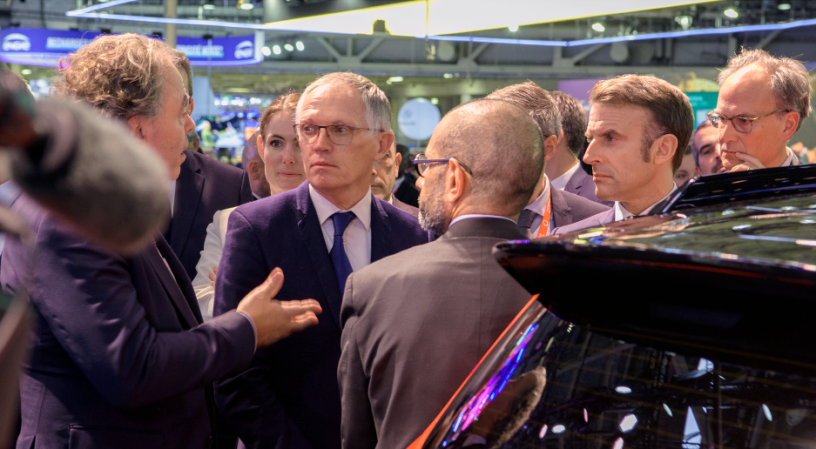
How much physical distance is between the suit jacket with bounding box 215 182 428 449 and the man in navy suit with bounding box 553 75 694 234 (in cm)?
121

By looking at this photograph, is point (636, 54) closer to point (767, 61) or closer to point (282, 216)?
point (767, 61)

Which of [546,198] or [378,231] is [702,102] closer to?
[546,198]

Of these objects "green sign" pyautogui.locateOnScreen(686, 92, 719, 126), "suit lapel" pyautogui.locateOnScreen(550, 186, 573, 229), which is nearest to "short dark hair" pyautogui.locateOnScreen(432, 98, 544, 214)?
"suit lapel" pyautogui.locateOnScreen(550, 186, 573, 229)

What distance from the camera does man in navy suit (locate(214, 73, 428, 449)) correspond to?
6.52ft

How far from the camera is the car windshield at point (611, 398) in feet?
2.86

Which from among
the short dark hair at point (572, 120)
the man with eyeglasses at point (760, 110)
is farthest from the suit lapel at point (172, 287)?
the short dark hair at point (572, 120)

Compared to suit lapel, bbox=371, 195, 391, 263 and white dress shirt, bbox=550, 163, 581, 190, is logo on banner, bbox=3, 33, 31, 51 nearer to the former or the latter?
white dress shirt, bbox=550, 163, 581, 190

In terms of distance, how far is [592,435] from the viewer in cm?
100

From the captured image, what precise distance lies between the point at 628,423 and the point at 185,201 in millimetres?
2449

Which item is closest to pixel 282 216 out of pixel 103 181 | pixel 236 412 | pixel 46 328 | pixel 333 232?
pixel 333 232

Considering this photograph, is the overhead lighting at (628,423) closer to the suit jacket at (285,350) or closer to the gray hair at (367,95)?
the suit jacket at (285,350)

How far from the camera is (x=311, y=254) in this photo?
209 centimetres

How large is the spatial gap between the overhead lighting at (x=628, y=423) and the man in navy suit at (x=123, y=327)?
0.98m

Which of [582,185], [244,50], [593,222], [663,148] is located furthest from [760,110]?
[244,50]
